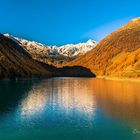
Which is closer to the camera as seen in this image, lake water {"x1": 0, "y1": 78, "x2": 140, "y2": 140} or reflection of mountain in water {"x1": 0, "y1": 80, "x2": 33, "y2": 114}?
lake water {"x1": 0, "y1": 78, "x2": 140, "y2": 140}

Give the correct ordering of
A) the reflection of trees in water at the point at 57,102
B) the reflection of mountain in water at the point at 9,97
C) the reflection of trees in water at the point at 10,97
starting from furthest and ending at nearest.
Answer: the reflection of mountain in water at the point at 9,97, the reflection of trees in water at the point at 10,97, the reflection of trees in water at the point at 57,102

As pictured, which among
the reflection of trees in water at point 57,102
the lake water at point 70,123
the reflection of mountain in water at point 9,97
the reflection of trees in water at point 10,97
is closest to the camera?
the lake water at point 70,123

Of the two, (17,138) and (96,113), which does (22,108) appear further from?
(17,138)

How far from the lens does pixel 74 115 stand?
213 ft

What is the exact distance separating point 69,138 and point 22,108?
3136cm

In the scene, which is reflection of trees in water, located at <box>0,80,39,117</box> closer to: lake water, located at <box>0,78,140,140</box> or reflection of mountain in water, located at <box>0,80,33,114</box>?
reflection of mountain in water, located at <box>0,80,33,114</box>

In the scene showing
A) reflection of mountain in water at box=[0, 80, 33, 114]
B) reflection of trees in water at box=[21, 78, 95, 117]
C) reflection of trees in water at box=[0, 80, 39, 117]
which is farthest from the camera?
reflection of mountain in water at box=[0, 80, 33, 114]

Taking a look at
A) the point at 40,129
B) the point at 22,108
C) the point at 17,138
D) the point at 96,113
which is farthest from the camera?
the point at 22,108

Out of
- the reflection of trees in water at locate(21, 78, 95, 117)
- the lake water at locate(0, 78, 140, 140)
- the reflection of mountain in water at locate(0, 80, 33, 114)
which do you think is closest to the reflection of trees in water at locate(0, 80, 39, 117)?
the reflection of mountain in water at locate(0, 80, 33, 114)

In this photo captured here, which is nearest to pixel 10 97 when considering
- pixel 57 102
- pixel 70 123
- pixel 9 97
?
pixel 9 97

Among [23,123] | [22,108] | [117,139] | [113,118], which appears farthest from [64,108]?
[117,139]

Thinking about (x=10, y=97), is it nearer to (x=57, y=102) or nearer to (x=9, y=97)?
(x=9, y=97)

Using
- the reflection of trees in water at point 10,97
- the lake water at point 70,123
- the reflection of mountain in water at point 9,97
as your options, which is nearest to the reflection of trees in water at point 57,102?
the lake water at point 70,123

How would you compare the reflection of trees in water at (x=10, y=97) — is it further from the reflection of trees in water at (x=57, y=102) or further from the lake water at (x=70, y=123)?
the reflection of trees in water at (x=57, y=102)
